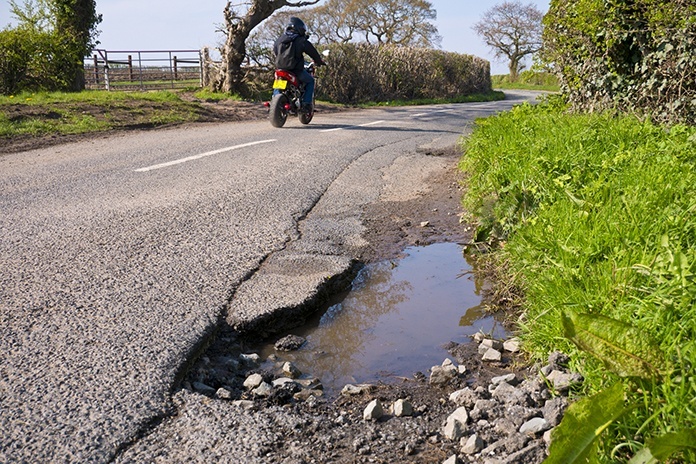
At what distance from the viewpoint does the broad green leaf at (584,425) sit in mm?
1643

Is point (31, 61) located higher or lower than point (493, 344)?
higher

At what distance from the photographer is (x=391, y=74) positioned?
23.7m

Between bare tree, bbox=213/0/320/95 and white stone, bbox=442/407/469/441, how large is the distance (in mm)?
16778

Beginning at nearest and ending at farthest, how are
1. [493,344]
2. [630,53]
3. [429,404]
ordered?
1. [429,404]
2. [493,344]
3. [630,53]

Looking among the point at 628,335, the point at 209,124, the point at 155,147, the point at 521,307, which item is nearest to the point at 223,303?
the point at 521,307

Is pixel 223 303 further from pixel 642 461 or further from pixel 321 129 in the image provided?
pixel 321 129

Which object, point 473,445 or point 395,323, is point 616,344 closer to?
point 473,445

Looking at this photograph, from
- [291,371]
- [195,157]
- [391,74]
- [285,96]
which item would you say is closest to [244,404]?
[291,371]

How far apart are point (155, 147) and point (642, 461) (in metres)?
7.87

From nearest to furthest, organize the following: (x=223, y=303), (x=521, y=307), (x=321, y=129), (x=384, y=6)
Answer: (x=223, y=303) < (x=521, y=307) < (x=321, y=129) < (x=384, y=6)

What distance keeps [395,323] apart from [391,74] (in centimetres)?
2124

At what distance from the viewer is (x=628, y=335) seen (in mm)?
1918

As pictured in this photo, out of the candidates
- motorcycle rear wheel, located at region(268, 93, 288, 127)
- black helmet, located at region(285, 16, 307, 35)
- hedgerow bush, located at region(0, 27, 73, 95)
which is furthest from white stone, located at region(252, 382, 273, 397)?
hedgerow bush, located at region(0, 27, 73, 95)

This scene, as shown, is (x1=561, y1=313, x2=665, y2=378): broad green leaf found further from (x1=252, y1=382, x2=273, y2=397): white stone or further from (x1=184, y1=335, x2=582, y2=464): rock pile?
Result: (x1=252, y1=382, x2=273, y2=397): white stone
